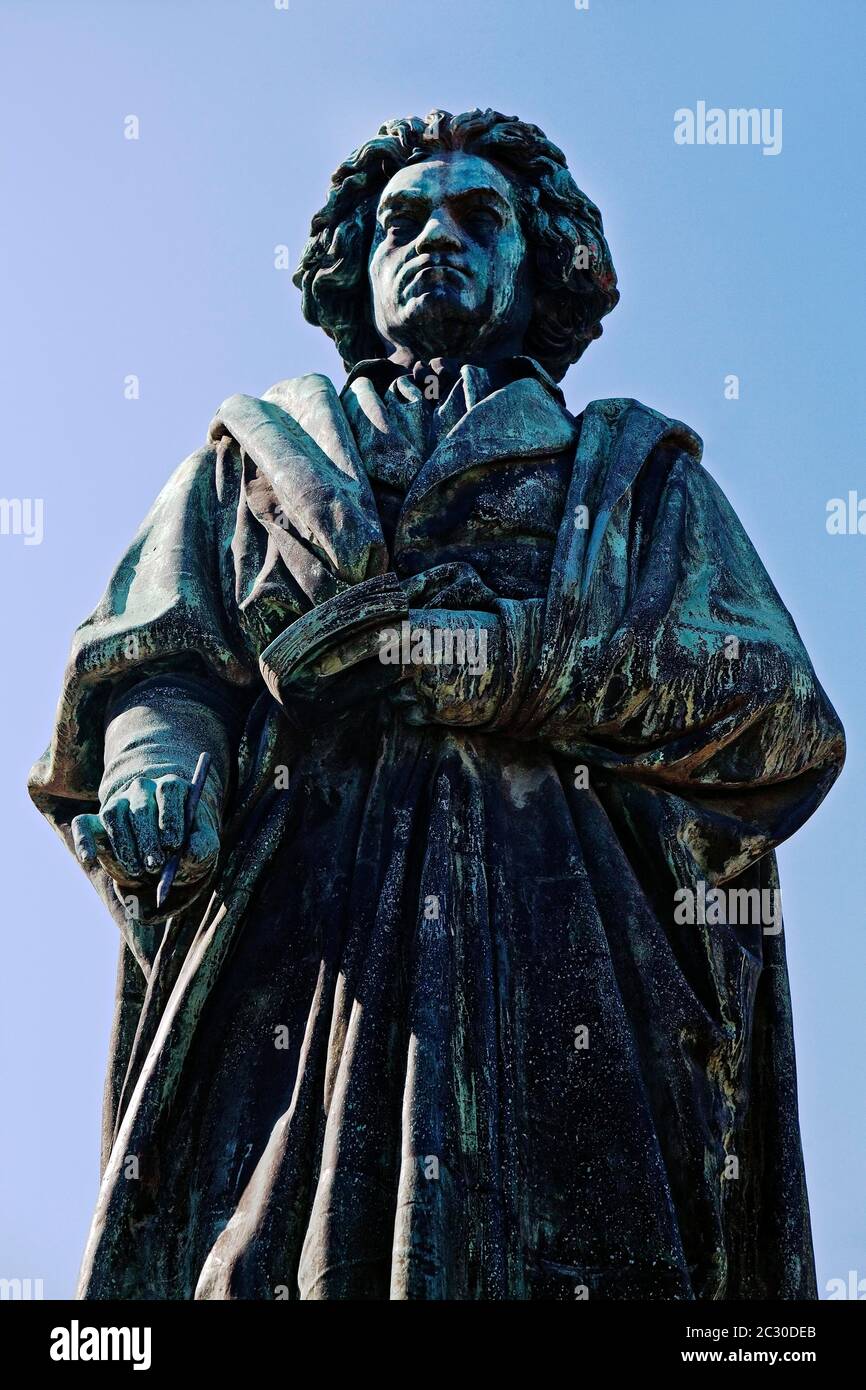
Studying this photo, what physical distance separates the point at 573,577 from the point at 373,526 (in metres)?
Answer: 0.72

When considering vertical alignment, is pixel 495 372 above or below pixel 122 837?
above

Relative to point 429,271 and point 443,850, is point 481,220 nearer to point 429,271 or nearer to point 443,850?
point 429,271

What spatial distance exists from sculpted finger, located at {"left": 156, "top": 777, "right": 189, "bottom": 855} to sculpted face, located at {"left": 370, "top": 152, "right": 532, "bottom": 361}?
2489 mm

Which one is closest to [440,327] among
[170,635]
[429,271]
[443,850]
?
[429,271]

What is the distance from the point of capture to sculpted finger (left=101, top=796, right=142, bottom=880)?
33.6 ft

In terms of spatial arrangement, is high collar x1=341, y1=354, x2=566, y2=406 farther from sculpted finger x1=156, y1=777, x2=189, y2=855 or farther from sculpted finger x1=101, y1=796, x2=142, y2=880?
sculpted finger x1=101, y1=796, x2=142, y2=880

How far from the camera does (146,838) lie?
10273 mm

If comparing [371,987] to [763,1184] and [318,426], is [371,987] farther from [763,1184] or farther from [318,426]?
[318,426]

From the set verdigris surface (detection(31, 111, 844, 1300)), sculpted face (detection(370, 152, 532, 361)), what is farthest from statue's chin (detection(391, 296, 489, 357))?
verdigris surface (detection(31, 111, 844, 1300))

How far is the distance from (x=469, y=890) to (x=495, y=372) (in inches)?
97.6

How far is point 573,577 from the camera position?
10828 millimetres

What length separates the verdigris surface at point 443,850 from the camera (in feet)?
32.7
